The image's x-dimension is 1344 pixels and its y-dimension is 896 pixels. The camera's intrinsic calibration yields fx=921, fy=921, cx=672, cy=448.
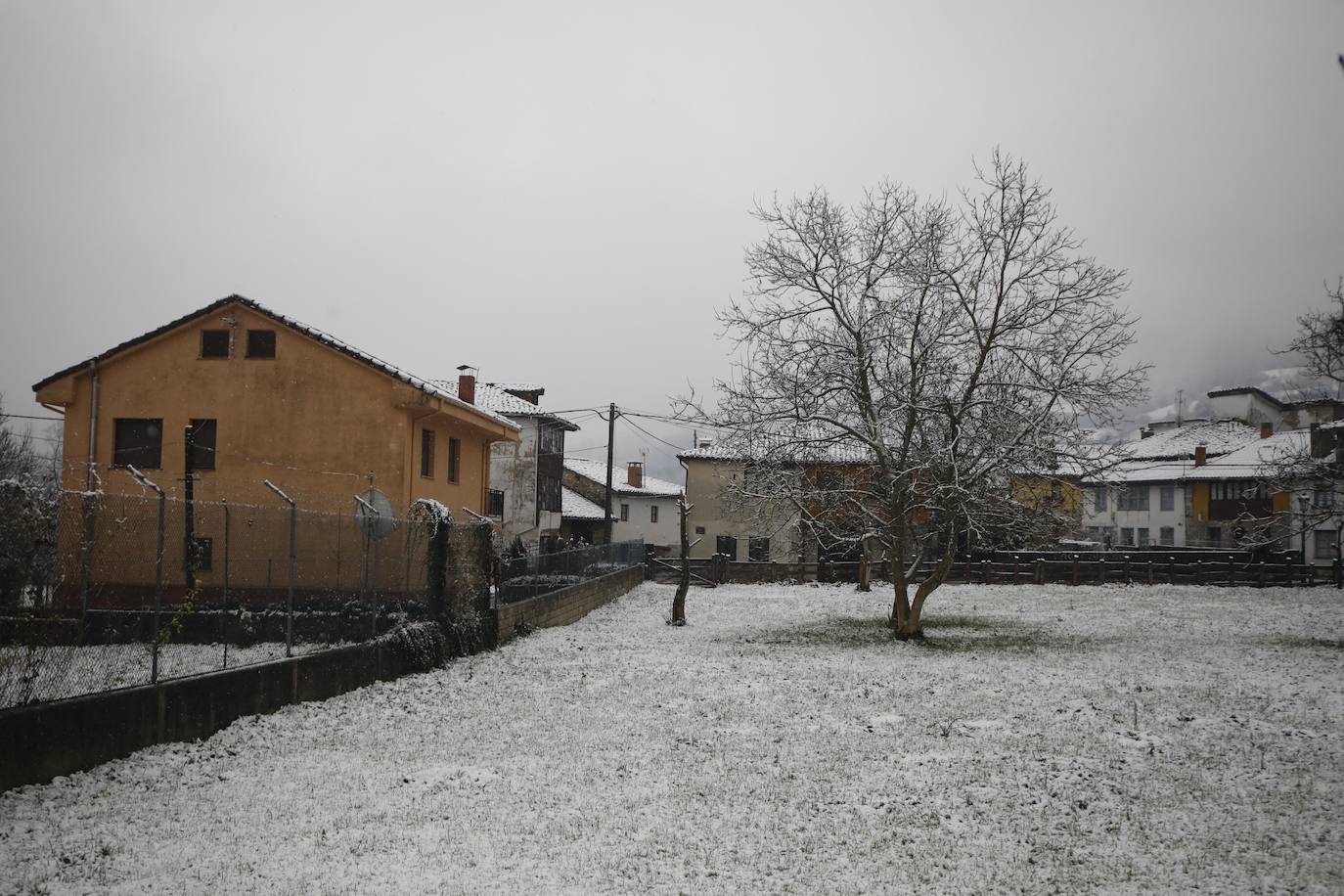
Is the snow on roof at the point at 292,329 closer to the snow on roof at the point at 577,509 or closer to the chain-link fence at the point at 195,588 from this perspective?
the chain-link fence at the point at 195,588

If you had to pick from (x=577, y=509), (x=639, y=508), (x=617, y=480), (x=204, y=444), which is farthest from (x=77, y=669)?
(x=617, y=480)

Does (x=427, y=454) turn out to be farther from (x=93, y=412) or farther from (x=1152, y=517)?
(x=1152, y=517)

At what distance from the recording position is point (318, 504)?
69.1 feet

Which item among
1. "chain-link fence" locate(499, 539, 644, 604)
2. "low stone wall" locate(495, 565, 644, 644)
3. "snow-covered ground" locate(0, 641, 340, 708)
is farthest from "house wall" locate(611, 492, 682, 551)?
"snow-covered ground" locate(0, 641, 340, 708)

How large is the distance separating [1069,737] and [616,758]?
14.8ft

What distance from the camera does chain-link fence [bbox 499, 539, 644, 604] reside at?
693 inches

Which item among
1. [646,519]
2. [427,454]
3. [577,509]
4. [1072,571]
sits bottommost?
[1072,571]

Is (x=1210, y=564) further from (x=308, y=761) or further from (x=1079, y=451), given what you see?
(x=308, y=761)

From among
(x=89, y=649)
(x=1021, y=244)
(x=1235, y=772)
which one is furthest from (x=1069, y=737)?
(x=1021, y=244)

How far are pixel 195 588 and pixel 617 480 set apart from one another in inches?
2396

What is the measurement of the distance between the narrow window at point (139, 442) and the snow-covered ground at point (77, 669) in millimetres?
12815

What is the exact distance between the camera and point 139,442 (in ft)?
72.5

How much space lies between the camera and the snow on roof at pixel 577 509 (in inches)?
2362

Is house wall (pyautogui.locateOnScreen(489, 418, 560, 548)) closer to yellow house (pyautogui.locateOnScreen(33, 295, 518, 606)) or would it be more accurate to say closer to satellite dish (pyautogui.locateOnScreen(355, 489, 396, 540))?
yellow house (pyautogui.locateOnScreen(33, 295, 518, 606))
